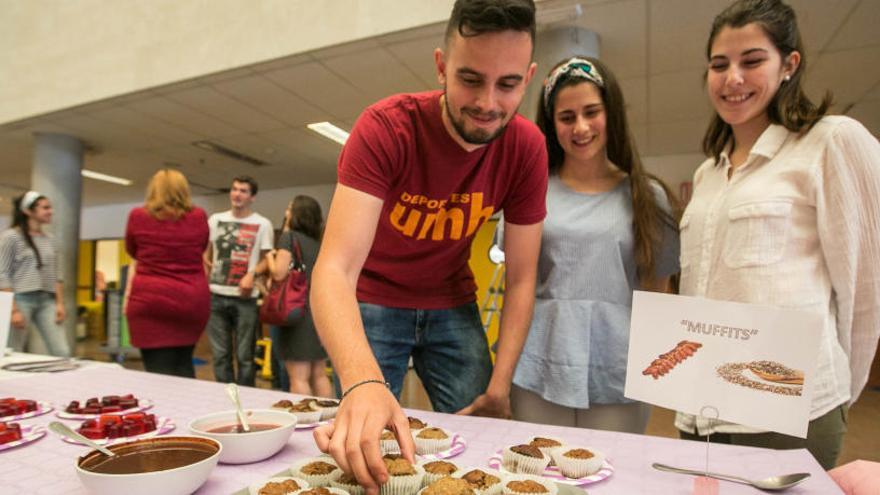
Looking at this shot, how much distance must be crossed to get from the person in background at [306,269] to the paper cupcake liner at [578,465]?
95.9 inches

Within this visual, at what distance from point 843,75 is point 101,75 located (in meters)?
6.34

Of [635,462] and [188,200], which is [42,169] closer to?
[188,200]

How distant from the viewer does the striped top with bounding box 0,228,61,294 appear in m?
3.48

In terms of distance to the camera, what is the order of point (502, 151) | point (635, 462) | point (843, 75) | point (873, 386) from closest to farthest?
point (635, 462) → point (502, 151) → point (843, 75) → point (873, 386)

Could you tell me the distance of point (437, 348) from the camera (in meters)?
1.51

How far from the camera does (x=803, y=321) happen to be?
2.49ft

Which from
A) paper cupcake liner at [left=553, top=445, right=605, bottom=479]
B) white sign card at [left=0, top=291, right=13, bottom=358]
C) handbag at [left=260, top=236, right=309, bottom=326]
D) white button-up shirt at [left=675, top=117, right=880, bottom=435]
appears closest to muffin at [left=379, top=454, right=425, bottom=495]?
paper cupcake liner at [left=553, top=445, right=605, bottom=479]

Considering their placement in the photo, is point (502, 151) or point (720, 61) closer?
point (720, 61)

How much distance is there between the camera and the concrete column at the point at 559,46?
3.39 metres

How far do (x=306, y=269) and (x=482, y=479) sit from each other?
98.7 inches

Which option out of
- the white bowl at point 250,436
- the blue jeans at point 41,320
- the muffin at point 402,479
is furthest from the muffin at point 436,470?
the blue jeans at point 41,320

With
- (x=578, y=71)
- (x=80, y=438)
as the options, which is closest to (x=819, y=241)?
(x=578, y=71)

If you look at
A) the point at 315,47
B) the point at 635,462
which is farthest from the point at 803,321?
the point at 315,47

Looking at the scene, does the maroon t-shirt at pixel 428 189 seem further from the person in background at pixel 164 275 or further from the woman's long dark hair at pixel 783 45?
the person in background at pixel 164 275
